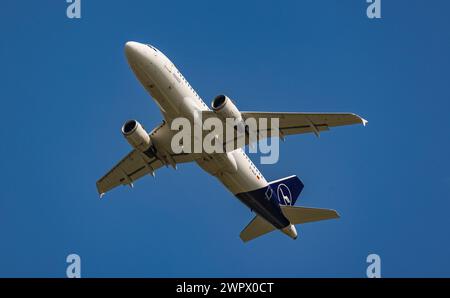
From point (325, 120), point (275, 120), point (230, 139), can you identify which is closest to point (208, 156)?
point (230, 139)

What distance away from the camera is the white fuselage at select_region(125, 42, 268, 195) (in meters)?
43.6

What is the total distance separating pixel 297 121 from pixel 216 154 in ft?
17.4

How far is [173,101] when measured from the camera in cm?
4425

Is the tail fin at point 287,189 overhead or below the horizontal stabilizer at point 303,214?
overhead

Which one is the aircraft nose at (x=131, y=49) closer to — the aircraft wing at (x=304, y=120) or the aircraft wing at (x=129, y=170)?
the aircraft wing at (x=304, y=120)

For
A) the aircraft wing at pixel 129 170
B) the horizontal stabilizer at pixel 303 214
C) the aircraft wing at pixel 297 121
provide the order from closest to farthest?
the aircraft wing at pixel 297 121, the horizontal stabilizer at pixel 303 214, the aircraft wing at pixel 129 170

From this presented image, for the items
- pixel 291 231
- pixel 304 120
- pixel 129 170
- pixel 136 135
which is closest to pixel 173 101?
pixel 136 135

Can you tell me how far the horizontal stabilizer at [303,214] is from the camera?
166 ft

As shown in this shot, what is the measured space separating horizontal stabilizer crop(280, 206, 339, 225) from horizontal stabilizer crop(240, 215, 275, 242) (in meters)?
2.43

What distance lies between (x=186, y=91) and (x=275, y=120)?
578cm

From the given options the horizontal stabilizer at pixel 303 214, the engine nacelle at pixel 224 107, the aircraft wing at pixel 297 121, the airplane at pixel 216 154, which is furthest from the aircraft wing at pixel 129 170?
the horizontal stabilizer at pixel 303 214

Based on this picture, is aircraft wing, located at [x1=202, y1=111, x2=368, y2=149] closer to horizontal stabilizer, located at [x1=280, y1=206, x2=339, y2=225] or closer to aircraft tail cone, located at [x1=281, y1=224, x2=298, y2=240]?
horizontal stabilizer, located at [x1=280, y1=206, x2=339, y2=225]

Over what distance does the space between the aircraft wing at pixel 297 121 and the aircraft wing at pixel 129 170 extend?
7.55 m

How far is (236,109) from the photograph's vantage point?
44.8 metres
